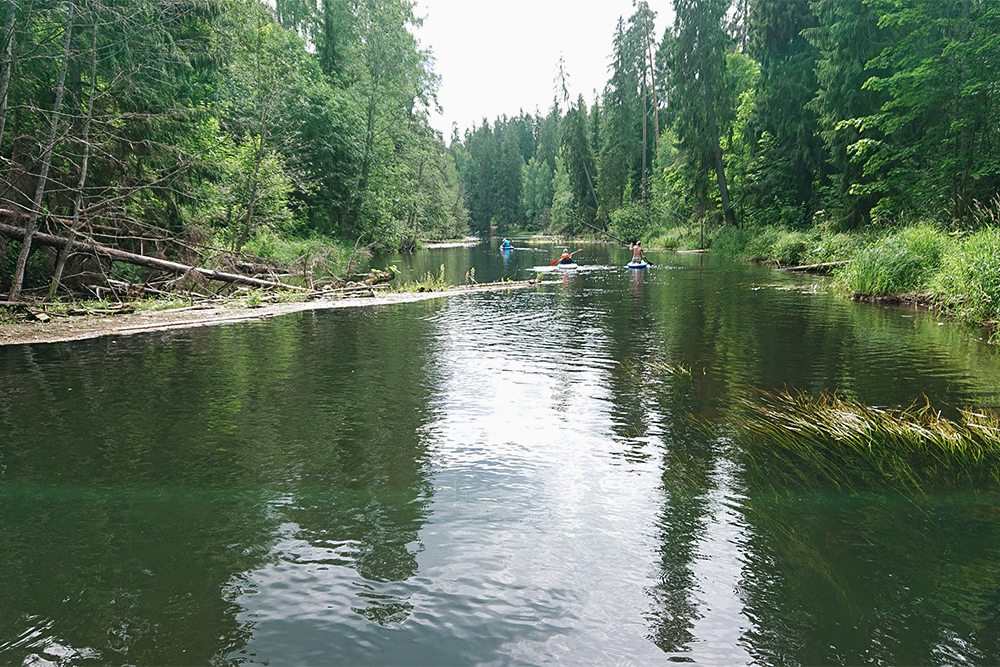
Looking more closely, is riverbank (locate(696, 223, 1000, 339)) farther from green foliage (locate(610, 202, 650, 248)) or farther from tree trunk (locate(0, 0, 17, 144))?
green foliage (locate(610, 202, 650, 248))

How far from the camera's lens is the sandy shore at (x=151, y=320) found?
13297 mm

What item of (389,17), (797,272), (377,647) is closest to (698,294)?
(797,272)

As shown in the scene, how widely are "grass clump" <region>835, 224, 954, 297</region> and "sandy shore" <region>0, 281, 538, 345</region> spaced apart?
46.3 feet

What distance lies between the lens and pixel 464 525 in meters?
5.25

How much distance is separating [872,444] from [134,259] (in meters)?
18.6

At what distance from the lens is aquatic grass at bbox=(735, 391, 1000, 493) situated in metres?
6.03

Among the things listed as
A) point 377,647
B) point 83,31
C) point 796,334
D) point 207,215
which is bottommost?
point 377,647

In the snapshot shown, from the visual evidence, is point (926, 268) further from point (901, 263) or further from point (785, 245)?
point (785, 245)

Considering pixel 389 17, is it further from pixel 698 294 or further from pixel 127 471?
pixel 127 471

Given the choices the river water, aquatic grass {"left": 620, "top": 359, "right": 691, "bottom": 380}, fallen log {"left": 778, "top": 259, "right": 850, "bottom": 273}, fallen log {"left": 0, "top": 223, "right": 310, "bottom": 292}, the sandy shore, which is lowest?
the river water

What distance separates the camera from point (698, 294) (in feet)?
66.5

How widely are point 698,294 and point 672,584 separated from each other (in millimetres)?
17162

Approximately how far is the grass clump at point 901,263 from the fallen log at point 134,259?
17.7 m

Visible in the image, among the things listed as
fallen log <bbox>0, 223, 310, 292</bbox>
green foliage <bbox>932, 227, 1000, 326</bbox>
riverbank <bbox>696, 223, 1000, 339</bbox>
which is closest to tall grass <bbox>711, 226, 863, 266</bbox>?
riverbank <bbox>696, 223, 1000, 339</bbox>
